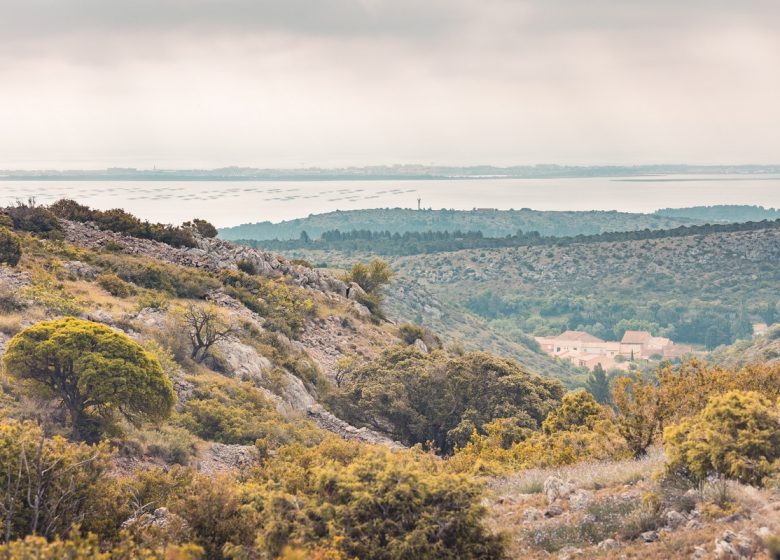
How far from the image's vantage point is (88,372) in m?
17.0

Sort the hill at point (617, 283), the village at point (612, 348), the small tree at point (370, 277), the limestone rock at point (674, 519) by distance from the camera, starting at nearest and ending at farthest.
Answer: the limestone rock at point (674, 519) < the small tree at point (370, 277) < the village at point (612, 348) < the hill at point (617, 283)

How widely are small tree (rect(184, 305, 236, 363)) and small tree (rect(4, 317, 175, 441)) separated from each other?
8518 mm

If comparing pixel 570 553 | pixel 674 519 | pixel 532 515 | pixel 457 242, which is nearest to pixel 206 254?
pixel 532 515

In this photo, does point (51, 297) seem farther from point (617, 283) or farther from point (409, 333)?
point (617, 283)

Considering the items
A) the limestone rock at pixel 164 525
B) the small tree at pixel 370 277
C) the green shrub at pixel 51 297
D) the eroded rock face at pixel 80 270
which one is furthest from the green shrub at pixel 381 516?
the small tree at pixel 370 277

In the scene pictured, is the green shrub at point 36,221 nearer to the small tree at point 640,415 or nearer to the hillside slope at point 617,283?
the small tree at point 640,415

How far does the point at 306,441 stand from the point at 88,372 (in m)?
6.99

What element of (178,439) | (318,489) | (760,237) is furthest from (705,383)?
(760,237)

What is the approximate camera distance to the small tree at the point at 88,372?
1723 cm

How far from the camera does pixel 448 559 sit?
9.96 meters

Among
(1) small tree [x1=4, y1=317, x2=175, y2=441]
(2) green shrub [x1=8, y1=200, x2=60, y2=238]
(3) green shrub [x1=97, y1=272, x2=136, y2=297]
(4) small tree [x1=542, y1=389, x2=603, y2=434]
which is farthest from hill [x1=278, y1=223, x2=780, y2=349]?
(1) small tree [x1=4, y1=317, x2=175, y2=441]

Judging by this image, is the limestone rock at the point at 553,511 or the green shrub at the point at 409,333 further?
the green shrub at the point at 409,333

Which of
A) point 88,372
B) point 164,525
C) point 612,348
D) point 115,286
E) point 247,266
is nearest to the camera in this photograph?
point 164,525

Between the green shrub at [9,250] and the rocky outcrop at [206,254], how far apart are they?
7.25m
